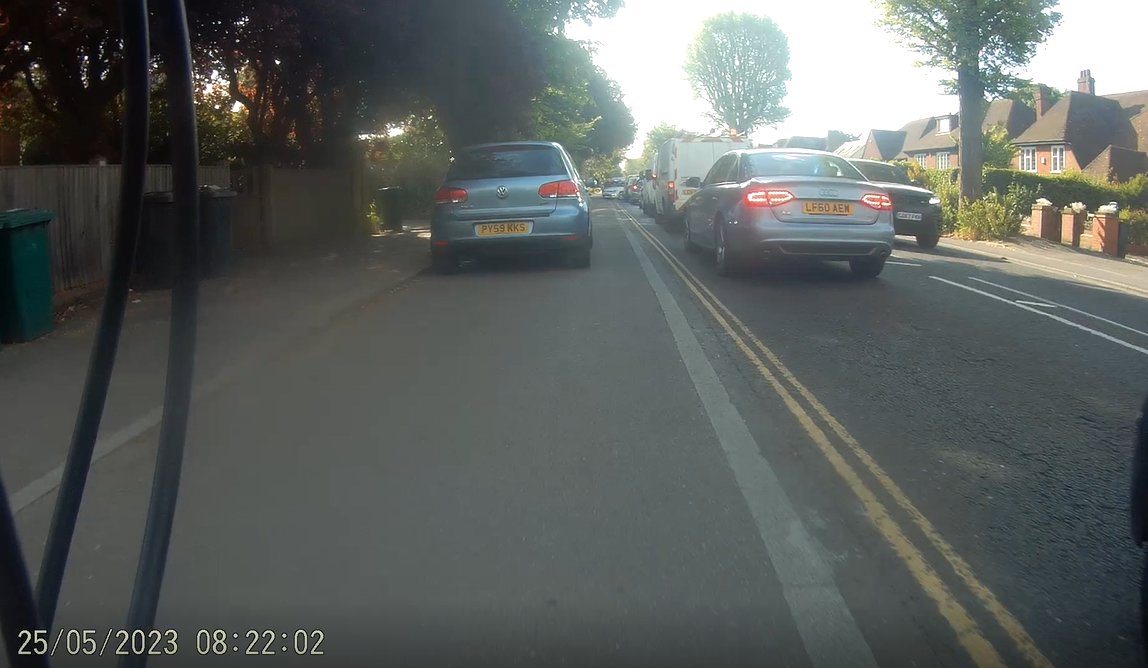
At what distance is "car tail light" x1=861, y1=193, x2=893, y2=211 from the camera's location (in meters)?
11.2

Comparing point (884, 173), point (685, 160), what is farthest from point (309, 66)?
point (884, 173)

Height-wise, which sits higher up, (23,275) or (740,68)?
(740,68)

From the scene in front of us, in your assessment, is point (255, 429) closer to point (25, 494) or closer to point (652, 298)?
point (25, 494)

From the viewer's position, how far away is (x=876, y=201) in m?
11.2

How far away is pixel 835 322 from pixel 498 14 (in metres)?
11.2

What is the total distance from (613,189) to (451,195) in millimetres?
53242

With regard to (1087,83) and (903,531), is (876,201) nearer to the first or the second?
(903,531)

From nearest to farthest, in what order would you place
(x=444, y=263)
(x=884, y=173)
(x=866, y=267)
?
(x=866, y=267)
(x=444, y=263)
(x=884, y=173)

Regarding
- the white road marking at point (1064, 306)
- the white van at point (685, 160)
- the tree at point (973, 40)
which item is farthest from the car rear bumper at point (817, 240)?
the tree at point (973, 40)

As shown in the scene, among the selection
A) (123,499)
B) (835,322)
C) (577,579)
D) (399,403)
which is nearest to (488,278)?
(835,322)

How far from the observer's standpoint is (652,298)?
35.3 ft

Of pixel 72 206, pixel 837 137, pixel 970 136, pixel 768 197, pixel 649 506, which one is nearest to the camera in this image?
pixel 649 506

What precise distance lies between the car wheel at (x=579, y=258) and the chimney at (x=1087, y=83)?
198 ft

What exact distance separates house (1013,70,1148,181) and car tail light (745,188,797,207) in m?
49.9
